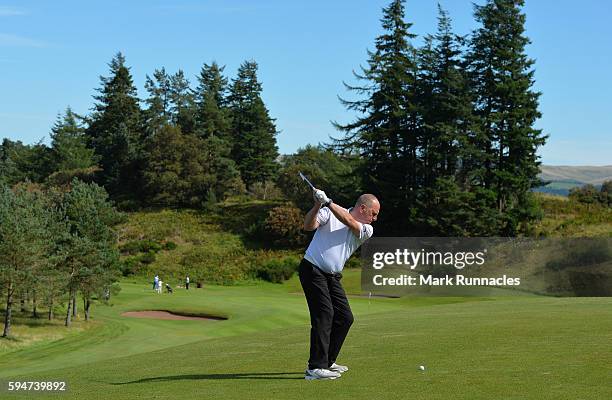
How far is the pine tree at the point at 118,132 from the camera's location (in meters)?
99.1

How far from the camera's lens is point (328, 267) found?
10828 mm

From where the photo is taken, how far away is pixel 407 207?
75312 mm

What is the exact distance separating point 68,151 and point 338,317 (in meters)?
116

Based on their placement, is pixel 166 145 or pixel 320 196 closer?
pixel 320 196

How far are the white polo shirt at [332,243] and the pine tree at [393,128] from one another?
65028mm

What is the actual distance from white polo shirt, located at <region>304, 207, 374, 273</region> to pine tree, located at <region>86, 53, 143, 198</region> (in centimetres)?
8901

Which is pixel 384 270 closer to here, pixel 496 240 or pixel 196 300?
pixel 496 240

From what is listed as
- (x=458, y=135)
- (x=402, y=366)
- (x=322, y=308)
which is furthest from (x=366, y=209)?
(x=458, y=135)

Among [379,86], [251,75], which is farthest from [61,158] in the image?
[379,86]

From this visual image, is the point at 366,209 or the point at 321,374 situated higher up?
the point at 366,209

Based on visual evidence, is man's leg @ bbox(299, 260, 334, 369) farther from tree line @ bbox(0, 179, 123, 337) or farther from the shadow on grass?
tree line @ bbox(0, 179, 123, 337)

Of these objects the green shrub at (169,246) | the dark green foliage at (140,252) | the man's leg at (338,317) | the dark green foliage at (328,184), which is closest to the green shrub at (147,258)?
the dark green foliage at (140,252)

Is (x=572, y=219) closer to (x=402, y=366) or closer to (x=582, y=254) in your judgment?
(x=582, y=254)

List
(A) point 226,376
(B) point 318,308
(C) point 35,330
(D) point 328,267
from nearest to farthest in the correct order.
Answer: (D) point 328,267, (B) point 318,308, (A) point 226,376, (C) point 35,330
